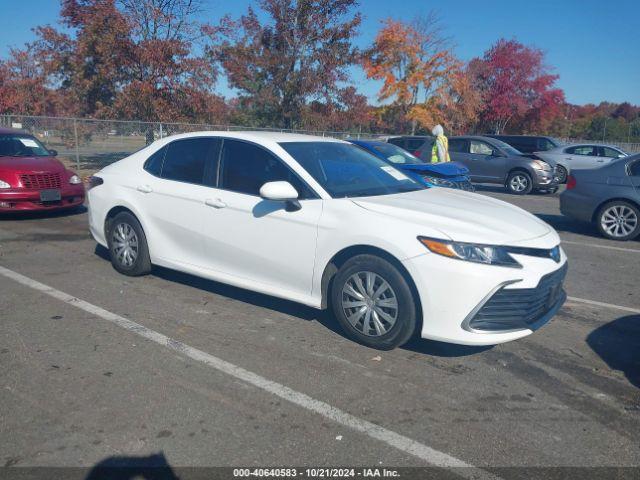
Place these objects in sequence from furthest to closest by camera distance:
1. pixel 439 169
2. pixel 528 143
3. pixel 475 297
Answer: pixel 528 143 → pixel 439 169 → pixel 475 297

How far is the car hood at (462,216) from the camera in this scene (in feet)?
13.0

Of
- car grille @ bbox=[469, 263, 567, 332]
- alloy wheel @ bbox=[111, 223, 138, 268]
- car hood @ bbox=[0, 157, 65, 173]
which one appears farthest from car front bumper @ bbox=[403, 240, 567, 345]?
car hood @ bbox=[0, 157, 65, 173]

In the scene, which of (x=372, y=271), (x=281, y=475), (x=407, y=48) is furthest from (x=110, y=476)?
(x=407, y=48)

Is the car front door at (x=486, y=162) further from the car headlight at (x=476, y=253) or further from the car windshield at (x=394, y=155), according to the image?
the car headlight at (x=476, y=253)

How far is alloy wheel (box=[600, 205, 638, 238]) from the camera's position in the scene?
901 cm

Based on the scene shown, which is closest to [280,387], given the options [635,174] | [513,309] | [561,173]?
[513,309]

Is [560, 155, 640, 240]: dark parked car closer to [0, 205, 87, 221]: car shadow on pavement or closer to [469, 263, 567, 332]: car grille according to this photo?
[469, 263, 567, 332]: car grille

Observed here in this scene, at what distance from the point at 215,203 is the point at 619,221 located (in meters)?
7.17

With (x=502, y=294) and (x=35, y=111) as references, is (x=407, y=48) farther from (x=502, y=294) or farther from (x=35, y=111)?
(x=502, y=294)

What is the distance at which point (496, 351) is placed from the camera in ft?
14.3

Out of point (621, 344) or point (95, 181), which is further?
point (95, 181)

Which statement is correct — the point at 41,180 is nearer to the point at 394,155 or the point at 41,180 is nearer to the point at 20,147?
the point at 20,147

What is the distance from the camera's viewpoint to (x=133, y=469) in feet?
9.04

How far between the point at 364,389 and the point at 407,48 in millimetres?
28777
